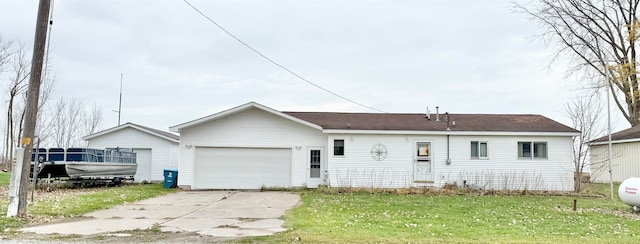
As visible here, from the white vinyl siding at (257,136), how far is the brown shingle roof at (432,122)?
97 cm

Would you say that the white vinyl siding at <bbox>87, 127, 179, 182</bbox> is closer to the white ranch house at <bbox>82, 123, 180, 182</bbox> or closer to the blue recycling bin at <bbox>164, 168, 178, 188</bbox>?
the white ranch house at <bbox>82, 123, 180, 182</bbox>

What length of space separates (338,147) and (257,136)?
3486 millimetres

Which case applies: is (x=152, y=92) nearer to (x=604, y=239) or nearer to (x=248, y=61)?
(x=248, y=61)

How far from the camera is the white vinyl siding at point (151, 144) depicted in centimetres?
2525

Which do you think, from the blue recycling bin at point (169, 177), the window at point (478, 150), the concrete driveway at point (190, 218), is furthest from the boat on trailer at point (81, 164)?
the window at point (478, 150)

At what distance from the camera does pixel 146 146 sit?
83.5 ft

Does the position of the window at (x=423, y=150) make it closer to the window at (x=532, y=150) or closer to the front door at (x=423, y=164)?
the front door at (x=423, y=164)

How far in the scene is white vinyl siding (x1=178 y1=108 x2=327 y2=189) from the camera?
20.1 meters

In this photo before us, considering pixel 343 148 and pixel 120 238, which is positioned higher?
pixel 343 148

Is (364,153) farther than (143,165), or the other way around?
(143,165)

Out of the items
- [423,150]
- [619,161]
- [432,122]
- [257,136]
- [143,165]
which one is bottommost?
[143,165]

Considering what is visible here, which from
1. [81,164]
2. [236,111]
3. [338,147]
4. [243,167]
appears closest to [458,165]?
[338,147]

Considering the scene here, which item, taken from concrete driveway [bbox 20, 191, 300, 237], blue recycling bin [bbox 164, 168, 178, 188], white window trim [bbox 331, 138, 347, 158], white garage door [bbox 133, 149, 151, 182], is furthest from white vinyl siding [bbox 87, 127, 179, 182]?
concrete driveway [bbox 20, 191, 300, 237]

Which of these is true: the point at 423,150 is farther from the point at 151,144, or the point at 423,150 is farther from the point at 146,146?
the point at 146,146
